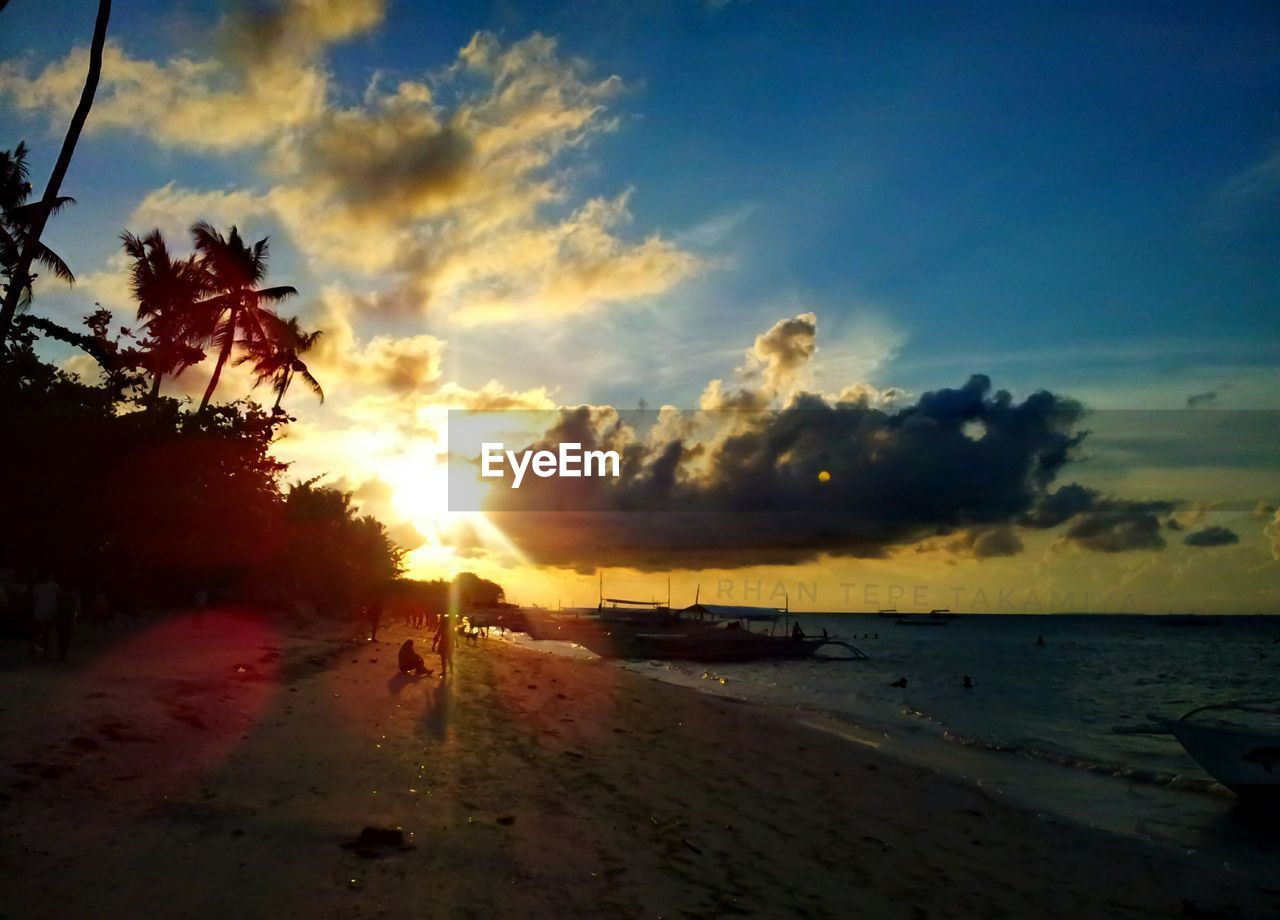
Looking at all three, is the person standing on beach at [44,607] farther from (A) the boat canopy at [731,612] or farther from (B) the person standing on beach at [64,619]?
(A) the boat canopy at [731,612]

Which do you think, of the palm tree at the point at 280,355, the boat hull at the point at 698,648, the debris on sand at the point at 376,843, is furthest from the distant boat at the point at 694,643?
the debris on sand at the point at 376,843

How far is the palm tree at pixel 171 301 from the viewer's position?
38.7m

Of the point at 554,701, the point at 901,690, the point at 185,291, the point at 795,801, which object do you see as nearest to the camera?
the point at 795,801

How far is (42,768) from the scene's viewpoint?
8.56 meters

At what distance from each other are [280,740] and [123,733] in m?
2.11

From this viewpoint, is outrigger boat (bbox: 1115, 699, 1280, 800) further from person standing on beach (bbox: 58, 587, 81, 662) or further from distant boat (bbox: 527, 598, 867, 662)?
distant boat (bbox: 527, 598, 867, 662)

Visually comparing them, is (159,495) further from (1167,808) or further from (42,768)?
(1167,808)

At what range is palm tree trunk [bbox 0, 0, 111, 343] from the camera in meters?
25.3

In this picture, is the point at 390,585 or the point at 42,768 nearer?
the point at 42,768

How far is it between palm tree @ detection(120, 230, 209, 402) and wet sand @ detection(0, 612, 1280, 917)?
23695mm

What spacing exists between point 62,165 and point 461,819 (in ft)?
86.7

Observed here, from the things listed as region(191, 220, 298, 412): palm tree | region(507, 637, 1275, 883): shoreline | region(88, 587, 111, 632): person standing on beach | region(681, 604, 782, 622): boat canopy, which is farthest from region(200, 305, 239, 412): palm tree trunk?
region(681, 604, 782, 622): boat canopy

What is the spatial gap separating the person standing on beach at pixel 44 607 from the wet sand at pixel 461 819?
70 cm

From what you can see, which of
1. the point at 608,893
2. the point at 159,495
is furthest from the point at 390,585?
the point at 608,893
